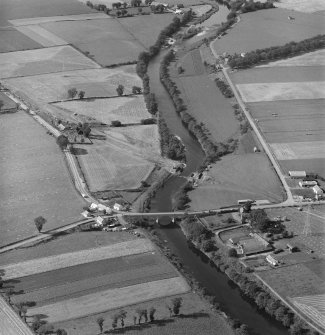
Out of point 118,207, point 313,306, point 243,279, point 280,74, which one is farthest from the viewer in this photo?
point 280,74

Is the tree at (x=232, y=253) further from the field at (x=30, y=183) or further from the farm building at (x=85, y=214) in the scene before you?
the field at (x=30, y=183)

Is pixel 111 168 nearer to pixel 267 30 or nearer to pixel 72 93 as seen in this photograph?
pixel 72 93

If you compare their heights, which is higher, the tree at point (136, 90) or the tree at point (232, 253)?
the tree at point (136, 90)

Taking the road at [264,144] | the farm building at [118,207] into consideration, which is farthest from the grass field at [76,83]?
the farm building at [118,207]

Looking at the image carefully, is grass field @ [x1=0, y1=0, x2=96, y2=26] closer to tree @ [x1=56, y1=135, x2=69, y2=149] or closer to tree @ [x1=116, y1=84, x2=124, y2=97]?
tree @ [x1=116, y1=84, x2=124, y2=97]

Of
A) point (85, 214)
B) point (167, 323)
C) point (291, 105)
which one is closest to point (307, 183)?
point (291, 105)

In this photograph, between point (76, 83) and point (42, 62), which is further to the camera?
point (42, 62)

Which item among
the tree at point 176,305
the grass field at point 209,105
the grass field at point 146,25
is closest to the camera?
the tree at point 176,305
